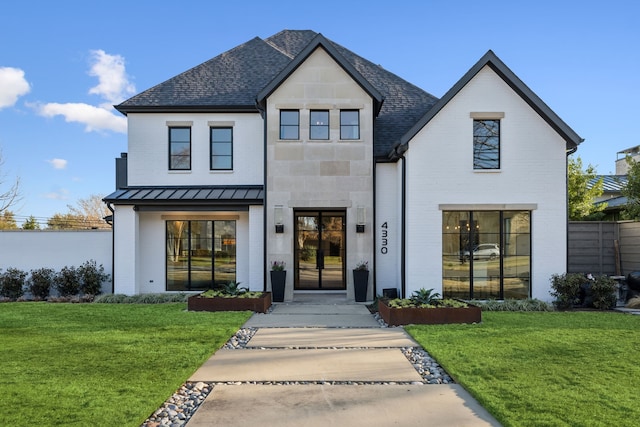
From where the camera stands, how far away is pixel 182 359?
21.9ft

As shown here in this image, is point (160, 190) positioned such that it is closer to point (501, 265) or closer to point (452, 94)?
point (452, 94)

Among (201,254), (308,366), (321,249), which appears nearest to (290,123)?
(321,249)

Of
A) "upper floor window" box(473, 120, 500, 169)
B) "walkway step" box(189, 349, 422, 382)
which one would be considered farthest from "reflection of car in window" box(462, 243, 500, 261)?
"walkway step" box(189, 349, 422, 382)

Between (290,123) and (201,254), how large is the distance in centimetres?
563

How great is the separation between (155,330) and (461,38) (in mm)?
12199

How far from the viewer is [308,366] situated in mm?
6492

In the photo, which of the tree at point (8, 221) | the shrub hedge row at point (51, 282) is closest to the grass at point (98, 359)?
the shrub hedge row at point (51, 282)

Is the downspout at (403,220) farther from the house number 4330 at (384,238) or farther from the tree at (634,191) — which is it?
the tree at (634,191)

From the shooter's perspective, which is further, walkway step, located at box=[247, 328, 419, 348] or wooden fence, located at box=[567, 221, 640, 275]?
wooden fence, located at box=[567, 221, 640, 275]

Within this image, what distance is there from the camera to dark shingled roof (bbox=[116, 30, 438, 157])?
594 inches

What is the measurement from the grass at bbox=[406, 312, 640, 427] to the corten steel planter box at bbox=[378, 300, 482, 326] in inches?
13.6

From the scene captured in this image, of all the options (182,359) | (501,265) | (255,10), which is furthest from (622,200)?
(182,359)

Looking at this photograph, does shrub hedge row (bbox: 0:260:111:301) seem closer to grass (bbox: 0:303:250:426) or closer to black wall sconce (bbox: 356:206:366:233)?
grass (bbox: 0:303:250:426)

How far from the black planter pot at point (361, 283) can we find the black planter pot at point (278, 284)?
2.30 meters
